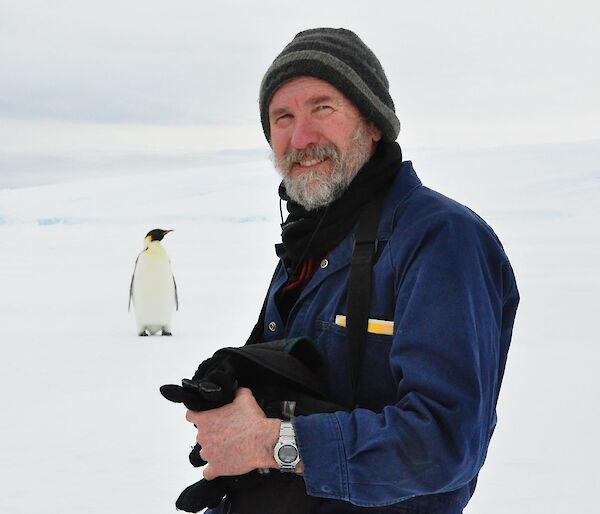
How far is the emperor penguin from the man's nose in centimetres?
492

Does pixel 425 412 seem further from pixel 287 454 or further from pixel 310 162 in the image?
pixel 310 162

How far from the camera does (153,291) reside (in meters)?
6.38

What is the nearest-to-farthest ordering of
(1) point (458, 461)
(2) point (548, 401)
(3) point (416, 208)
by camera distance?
(1) point (458, 461) < (3) point (416, 208) < (2) point (548, 401)

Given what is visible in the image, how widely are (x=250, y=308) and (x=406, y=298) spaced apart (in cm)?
604

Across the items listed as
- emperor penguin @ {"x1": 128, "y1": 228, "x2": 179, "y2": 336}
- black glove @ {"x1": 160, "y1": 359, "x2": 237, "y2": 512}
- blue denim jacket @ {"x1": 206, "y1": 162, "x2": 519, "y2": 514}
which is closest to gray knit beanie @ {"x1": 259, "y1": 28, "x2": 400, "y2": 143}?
blue denim jacket @ {"x1": 206, "y1": 162, "x2": 519, "y2": 514}

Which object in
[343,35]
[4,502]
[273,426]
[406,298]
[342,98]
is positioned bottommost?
[4,502]

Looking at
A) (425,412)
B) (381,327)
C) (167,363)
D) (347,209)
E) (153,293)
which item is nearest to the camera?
(425,412)

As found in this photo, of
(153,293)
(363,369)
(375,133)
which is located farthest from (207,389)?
(153,293)

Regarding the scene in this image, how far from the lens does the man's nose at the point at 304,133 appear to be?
1.26 m

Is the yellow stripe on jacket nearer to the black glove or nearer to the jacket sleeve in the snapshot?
the jacket sleeve

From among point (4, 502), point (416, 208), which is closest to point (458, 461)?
point (416, 208)

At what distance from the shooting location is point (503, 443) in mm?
3020

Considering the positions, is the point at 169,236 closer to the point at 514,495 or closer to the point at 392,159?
the point at 514,495

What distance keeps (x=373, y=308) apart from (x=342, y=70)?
1.16ft
